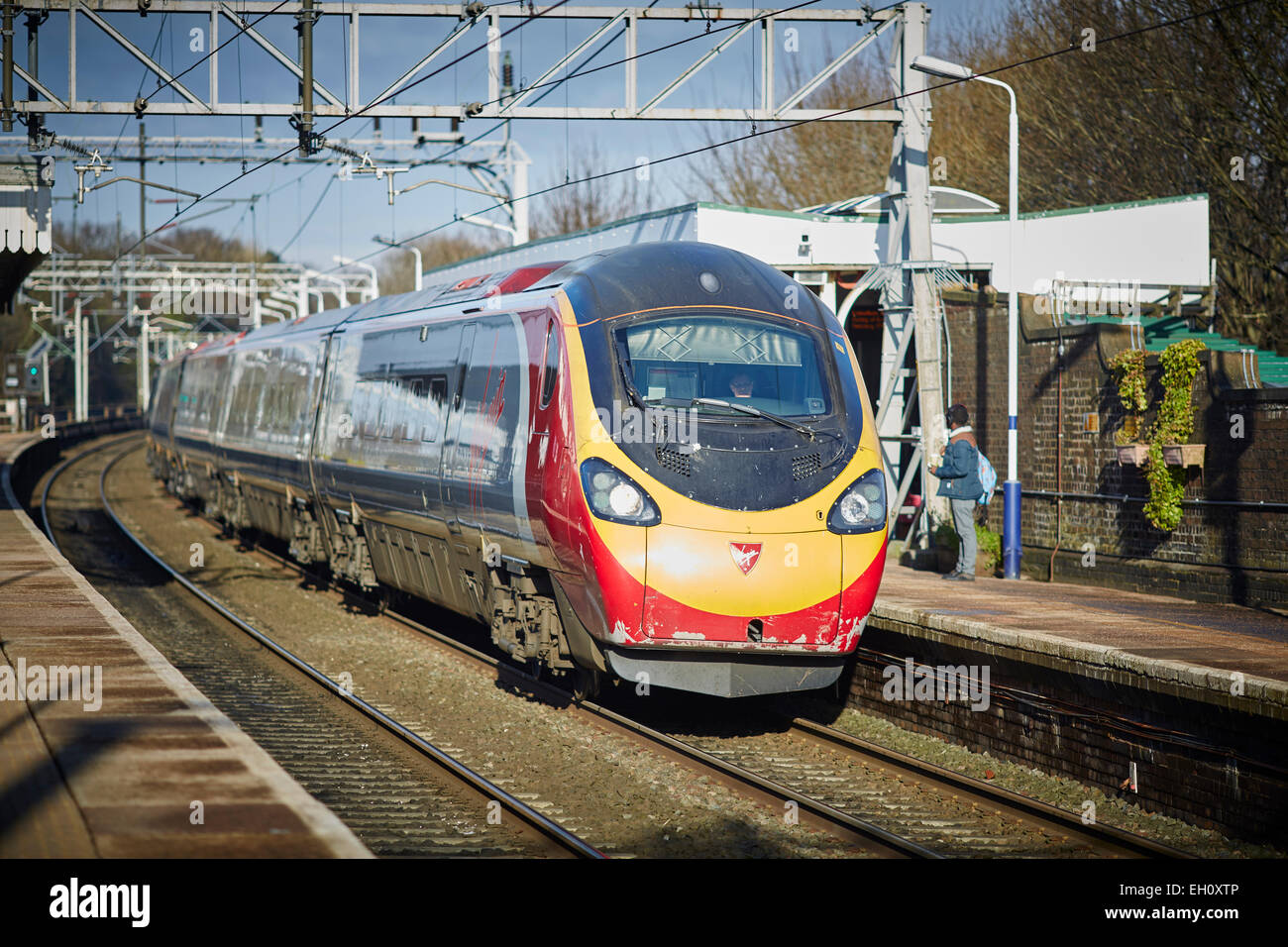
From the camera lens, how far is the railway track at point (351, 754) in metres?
7.26

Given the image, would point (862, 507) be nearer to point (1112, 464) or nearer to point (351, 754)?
point (351, 754)

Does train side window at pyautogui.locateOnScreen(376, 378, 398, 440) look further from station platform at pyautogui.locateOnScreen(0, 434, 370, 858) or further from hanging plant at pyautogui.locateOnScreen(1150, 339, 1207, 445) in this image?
hanging plant at pyautogui.locateOnScreen(1150, 339, 1207, 445)

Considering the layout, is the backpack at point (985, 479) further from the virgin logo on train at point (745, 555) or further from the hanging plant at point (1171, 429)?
the virgin logo on train at point (745, 555)

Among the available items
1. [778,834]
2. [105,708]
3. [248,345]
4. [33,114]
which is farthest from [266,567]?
[778,834]

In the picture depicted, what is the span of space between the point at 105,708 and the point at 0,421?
48.3 metres

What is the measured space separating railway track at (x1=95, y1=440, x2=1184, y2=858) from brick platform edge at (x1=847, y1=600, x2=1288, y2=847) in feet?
2.67

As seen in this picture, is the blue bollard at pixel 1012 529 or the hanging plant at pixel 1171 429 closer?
the hanging plant at pixel 1171 429

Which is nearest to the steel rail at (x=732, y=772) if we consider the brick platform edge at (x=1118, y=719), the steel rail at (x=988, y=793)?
the steel rail at (x=988, y=793)

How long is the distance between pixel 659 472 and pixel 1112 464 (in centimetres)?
852

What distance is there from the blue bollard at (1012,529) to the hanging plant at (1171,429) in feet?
4.51

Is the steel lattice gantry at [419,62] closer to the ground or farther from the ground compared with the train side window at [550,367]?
farther from the ground

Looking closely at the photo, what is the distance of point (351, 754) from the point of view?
9.34 meters

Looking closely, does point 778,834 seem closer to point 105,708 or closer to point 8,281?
point 105,708

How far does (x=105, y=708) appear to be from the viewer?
7719 mm
